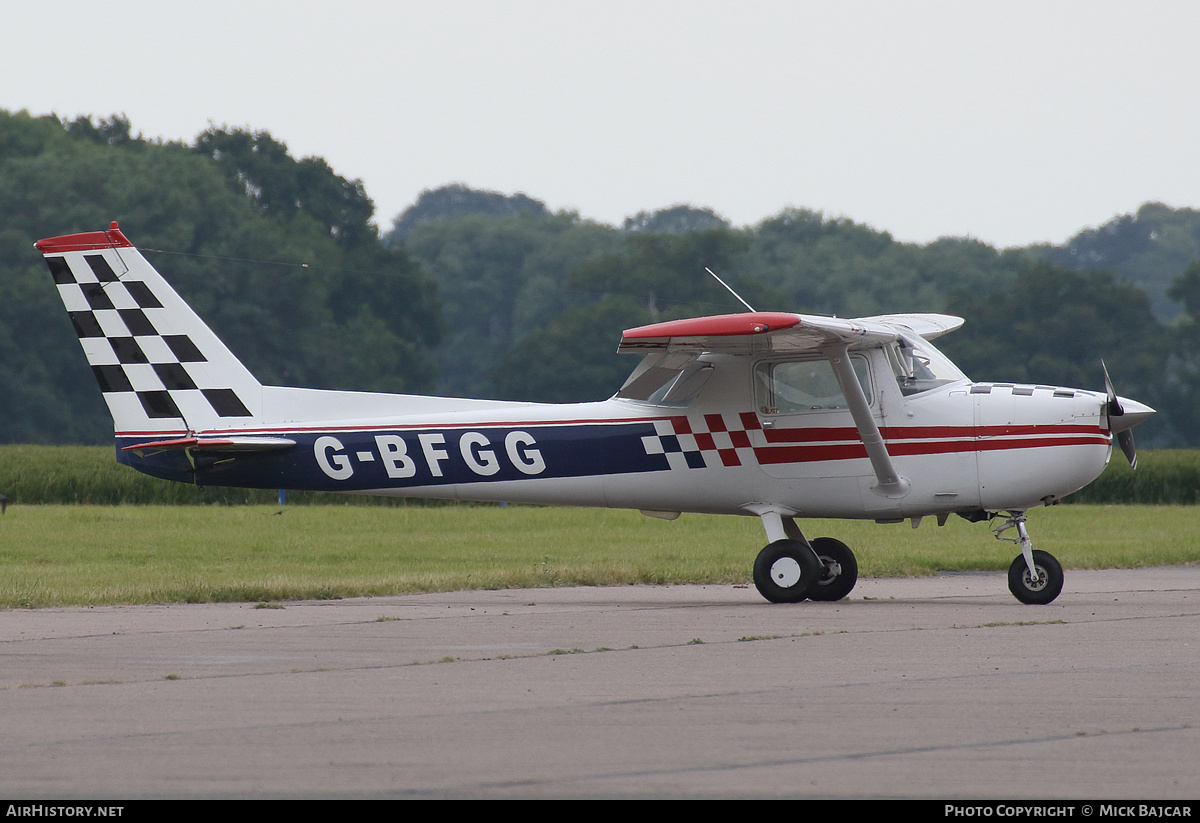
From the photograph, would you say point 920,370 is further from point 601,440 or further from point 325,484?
point 325,484

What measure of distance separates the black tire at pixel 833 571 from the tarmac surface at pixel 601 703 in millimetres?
1297

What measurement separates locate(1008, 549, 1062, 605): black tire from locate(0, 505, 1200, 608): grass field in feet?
11.0

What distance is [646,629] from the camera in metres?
11.0

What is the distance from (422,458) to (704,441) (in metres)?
2.57

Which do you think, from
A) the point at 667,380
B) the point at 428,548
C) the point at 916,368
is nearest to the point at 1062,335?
the point at 428,548

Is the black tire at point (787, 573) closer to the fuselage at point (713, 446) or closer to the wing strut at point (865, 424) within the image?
the fuselage at point (713, 446)

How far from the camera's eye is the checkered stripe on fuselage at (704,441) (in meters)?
13.8

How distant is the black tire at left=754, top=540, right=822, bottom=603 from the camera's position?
1333cm

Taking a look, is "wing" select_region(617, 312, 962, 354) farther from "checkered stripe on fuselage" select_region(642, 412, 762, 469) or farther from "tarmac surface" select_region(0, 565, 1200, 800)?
"tarmac surface" select_region(0, 565, 1200, 800)

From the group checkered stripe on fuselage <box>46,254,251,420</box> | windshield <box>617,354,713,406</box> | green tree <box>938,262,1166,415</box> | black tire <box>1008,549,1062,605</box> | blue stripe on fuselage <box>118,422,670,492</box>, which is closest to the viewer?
black tire <box>1008,549,1062,605</box>

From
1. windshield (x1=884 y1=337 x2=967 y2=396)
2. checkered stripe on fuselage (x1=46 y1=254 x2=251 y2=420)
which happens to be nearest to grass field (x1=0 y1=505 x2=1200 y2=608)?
checkered stripe on fuselage (x1=46 y1=254 x2=251 y2=420)

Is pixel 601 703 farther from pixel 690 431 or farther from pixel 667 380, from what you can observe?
pixel 667 380

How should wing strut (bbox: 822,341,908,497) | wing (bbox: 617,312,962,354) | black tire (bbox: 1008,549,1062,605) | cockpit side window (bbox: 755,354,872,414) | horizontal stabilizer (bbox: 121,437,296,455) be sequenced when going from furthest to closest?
horizontal stabilizer (bbox: 121,437,296,455) < cockpit side window (bbox: 755,354,872,414) < black tire (bbox: 1008,549,1062,605) < wing strut (bbox: 822,341,908,497) < wing (bbox: 617,312,962,354)

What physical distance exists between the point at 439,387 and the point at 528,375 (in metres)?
18.9
